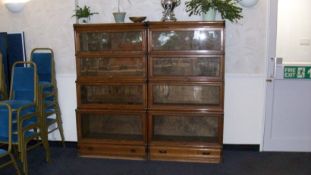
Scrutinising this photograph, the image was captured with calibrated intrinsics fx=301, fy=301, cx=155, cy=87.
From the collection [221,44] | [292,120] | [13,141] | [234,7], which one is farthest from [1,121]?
[292,120]

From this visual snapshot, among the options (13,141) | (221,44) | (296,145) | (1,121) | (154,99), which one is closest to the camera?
(1,121)

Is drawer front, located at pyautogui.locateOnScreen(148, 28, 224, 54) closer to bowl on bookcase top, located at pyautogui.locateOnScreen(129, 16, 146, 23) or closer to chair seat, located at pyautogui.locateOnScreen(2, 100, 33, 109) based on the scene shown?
bowl on bookcase top, located at pyautogui.locateOnScreen(129, 16, 146, 23)

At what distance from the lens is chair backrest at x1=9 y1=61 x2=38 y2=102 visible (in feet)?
11.3

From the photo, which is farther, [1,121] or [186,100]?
[186,100]

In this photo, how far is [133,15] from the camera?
12.5 ft

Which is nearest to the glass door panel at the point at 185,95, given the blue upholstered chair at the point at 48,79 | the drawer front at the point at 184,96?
the drawer front at the point at 184,96

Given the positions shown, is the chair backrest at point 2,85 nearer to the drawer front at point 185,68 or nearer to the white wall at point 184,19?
the white wall at point 184,19

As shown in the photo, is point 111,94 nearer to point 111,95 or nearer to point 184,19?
point 111,95

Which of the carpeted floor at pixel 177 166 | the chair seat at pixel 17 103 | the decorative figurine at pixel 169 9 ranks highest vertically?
the decorative figurine at pixel 169 9

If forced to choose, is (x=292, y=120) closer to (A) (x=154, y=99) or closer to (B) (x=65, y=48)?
(A) (x=154, y=99)

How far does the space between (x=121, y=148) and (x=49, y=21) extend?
1.91m

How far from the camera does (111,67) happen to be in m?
3.64

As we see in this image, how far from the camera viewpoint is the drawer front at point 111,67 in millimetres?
3559

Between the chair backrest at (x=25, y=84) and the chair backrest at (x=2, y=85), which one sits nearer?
the chair backrest at (x=25, y=84)
